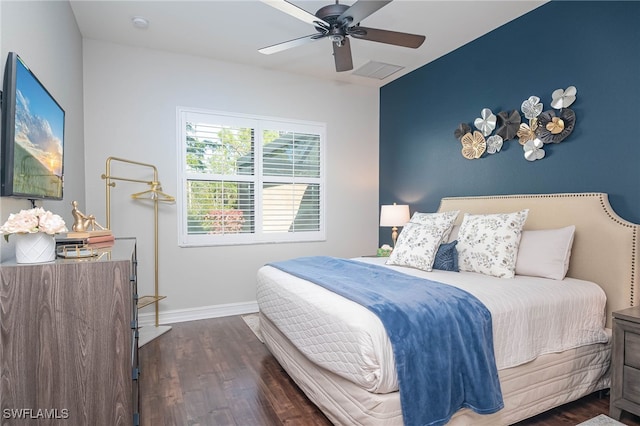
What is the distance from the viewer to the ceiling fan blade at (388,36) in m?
2.47

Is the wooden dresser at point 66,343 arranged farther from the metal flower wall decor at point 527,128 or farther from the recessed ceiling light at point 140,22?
the metal flower wall decor at point 527,128

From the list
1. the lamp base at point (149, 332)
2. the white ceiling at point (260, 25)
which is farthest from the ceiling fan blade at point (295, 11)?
the lamp base at point (149, 332)

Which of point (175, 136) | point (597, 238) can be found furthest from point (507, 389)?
point (175, 136)

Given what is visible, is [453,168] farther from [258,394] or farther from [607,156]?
Result: [258,394]

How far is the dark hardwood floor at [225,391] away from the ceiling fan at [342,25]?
8.02 feet

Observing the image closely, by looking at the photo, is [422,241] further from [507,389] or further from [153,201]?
[153,201]

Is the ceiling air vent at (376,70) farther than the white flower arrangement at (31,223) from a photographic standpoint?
Yes

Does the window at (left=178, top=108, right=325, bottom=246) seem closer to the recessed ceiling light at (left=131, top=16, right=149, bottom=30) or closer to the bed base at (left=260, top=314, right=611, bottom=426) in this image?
the recessed ceiling light at (left=131, top=16, right=149, bottom=30)

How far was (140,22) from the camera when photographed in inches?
127

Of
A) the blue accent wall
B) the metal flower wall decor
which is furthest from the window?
the metal flower wall decor

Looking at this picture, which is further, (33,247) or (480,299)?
(480,299)

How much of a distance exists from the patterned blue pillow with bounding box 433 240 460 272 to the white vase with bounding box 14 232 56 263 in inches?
98.9

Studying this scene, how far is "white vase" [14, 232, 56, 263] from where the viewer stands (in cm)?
141

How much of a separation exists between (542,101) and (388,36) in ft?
4.92
